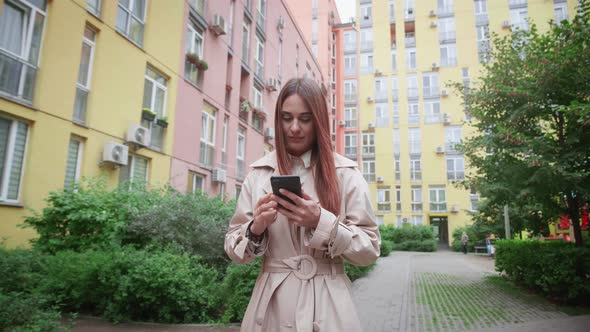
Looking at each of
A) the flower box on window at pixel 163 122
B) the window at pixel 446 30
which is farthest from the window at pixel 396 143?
the flower box on window at pixel 163 122

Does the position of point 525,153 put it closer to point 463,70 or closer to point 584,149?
point 584,149

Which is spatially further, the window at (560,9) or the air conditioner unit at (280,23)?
the window at (560,9)

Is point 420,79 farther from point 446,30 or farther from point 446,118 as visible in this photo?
point 446,30

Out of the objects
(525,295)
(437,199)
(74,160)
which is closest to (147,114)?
(74,160)

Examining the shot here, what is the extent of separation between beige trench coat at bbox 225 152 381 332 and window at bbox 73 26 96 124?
11.0 meters

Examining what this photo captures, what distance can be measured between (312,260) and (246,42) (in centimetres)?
2250

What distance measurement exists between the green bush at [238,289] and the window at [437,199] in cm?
3879

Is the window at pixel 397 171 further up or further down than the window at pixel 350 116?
further down

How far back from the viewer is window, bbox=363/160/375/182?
45.1 meters

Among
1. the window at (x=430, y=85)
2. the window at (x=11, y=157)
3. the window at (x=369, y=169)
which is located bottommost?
the window at (x=11, y=157)

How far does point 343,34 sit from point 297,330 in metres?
51.6

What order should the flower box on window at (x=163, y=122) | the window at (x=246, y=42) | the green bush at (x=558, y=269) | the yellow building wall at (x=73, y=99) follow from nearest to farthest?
the green bush at (x=558, y=269), the yellow building wall at (x=73, y=99), the flower box on window at (x=163, y=122), the window at (x=246, y=42)

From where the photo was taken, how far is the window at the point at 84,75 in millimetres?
11188

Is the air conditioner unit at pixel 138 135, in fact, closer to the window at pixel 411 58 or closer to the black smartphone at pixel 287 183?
the black smartphone at pixel 287 183
